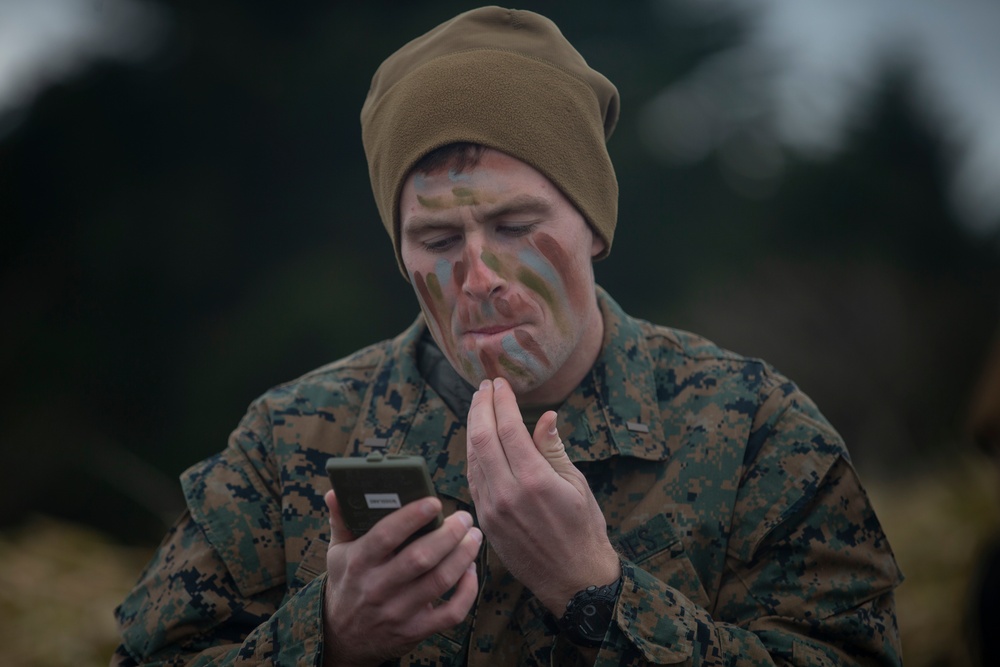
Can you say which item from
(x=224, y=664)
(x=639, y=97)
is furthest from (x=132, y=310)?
(x=224, y=664)

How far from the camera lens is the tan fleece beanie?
280 cm

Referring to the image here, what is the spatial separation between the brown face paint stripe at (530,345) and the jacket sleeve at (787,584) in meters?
0.62

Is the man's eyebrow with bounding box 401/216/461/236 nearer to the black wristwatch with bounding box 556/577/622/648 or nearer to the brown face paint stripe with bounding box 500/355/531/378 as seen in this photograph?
the brown face paint stripe with bounding box 500/355/531/378

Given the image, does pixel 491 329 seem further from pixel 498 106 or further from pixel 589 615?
pixel 589 615

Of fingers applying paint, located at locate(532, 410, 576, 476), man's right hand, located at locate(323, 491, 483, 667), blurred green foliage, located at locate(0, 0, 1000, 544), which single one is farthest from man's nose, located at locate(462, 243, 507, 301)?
blurred green foliage, located at locate(0, 0, 1000, 544)

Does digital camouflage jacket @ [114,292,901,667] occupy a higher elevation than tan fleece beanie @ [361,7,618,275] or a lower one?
lower

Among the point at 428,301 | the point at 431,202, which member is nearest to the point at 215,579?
the point at 428,301

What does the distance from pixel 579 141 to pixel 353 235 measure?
4304 mm

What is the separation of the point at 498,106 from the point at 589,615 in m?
1.39

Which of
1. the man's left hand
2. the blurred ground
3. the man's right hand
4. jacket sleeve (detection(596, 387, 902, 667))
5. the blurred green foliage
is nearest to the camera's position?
the man's right hand

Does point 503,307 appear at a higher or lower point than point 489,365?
higher

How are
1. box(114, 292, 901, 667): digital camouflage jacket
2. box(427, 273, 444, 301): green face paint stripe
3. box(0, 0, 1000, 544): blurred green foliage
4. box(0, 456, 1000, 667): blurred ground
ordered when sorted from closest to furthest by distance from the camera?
box(114, 292, 901, 667): digital camouflage jacket
box(427, 273, 444, 301): green face paint stripe
box(0, 456, 1000, 667): blurred ground
box(0, 0, 1000, 544): blurred green foliage

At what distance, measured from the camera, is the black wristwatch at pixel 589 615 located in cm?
243

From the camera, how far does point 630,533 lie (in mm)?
2855
